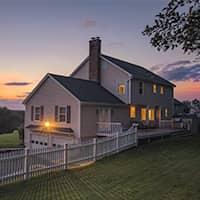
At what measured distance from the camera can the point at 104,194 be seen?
7859 mm

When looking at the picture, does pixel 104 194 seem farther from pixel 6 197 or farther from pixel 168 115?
pixel 168 115

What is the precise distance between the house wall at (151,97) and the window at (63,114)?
6842 millimetres

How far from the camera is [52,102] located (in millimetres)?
23109

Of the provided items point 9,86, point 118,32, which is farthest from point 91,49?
point 9,86

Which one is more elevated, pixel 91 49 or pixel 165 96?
pixel 91 49

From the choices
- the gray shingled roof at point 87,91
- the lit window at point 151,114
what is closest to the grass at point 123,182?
the gray shingled roof at point 87,91

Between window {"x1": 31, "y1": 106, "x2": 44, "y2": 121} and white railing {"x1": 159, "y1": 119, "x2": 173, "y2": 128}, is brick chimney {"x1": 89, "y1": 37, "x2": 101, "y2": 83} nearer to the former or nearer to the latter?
window {"x1": 31, "y1": 106, "x2": 44, "y2": 121}

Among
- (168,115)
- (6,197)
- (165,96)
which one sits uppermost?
(165,96)

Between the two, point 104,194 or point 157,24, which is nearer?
point 104,194

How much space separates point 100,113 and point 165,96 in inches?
455

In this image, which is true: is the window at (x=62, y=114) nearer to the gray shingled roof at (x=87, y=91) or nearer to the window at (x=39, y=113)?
the gray shingled roof at (x=87, y=91)

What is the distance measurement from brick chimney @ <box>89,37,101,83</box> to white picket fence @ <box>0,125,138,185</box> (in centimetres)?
1120

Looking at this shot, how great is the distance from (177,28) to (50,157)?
7.26 meters

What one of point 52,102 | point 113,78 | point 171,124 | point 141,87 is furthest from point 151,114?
point 52,102
